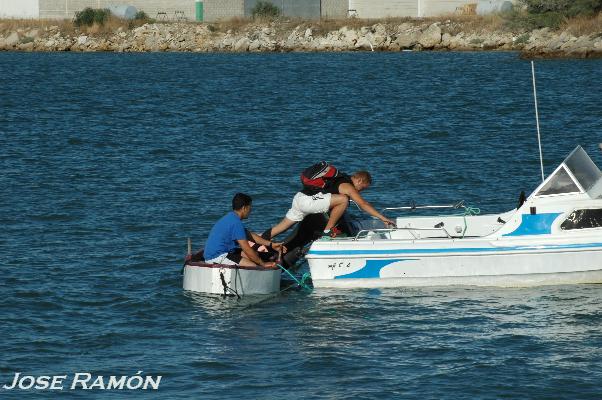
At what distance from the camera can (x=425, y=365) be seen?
1630cm

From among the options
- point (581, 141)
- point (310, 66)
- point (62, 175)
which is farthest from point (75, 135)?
point (310, 66)

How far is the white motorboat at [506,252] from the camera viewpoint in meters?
19.2

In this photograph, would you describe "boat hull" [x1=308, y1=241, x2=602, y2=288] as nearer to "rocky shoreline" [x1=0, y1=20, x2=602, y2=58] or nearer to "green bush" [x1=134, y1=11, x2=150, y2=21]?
"rocky shoreline" [x1=0, y1=20, x2=602, y2=58]

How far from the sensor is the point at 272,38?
347ft

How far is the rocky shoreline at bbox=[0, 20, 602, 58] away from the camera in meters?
95.9

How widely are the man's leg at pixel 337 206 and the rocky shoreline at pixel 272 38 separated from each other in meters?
67.9

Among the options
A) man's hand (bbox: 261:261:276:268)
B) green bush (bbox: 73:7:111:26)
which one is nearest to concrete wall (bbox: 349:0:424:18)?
green bush (bbox: 73:7:111:26)

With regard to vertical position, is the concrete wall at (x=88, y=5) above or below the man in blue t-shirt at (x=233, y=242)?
above

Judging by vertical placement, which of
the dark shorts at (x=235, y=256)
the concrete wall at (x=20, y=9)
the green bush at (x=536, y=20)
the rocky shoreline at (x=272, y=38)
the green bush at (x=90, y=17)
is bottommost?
the dark shorts at (x=235, y=256)

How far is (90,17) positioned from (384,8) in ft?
86.3

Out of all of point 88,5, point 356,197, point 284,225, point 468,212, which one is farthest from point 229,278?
point 88,5

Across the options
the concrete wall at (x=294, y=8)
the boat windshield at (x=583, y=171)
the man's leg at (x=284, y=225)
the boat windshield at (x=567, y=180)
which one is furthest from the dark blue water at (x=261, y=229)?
the concrete wall at (x=294, y=8)

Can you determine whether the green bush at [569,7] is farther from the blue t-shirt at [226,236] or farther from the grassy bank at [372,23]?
the blue t-shirt at [226,236]

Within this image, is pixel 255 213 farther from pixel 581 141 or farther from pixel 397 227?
pixel 581 141
